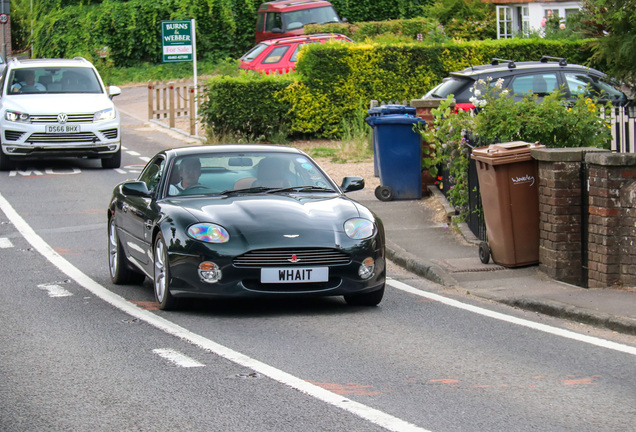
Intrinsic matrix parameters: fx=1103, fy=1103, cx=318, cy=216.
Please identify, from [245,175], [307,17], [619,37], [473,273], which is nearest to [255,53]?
[307,17]

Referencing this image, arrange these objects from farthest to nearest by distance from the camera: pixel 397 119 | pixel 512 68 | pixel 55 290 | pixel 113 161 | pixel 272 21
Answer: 1. pixel 272 21
2. pixel 113 161
3. pixel 512 68
4. pixel 397 119
5. pixel 55 290

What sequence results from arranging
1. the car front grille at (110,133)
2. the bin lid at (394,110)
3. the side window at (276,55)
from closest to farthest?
the bin lid at (394,110) → the car front grille at (110,133) → the side window at (276,55)

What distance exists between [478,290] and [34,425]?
5163 mm

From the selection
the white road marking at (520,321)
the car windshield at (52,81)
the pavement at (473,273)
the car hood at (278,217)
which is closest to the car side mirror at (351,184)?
the car hood at (278,217)

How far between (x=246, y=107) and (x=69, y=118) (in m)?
4.31

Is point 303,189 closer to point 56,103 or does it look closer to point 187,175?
point 187,175

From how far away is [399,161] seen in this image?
1570 centimetres

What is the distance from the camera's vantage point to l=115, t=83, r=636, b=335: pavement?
8.73 m

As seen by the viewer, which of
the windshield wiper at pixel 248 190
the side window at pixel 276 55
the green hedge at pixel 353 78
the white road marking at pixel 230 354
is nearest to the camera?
the white road marking at pixel 230 354

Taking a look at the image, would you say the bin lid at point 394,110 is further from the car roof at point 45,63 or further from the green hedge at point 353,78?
the car roof at point 45,63

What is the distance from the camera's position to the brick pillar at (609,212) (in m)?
9.44

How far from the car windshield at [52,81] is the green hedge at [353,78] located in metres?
2.83

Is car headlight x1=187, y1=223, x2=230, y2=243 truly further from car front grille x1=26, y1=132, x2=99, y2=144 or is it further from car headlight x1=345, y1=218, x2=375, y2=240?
car front grille x1=26, y1=132, x2=99, y2=144

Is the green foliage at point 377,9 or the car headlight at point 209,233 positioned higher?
the green foliage at point 377,9
